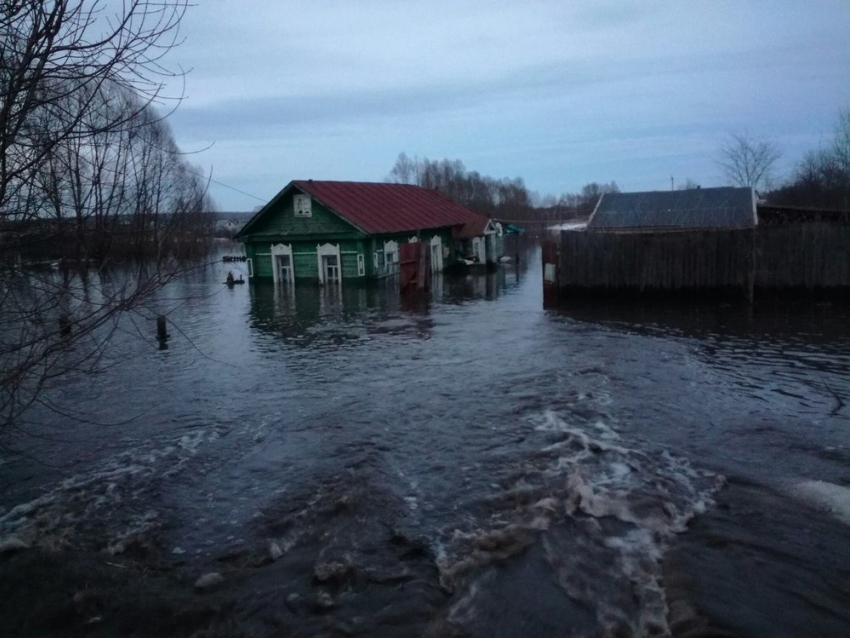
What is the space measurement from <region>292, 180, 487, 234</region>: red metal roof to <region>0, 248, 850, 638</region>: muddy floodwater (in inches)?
683

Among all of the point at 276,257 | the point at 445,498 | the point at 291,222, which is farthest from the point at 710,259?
the point at 276,257

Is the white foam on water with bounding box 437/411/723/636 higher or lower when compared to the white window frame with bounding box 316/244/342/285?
lower

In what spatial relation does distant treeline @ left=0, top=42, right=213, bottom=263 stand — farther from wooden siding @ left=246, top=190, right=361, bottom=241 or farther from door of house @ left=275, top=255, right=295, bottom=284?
door of house @ left=275, top=255, right=295, bottom=284

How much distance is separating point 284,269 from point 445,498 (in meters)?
26.0

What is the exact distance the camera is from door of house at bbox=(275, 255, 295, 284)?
103ft

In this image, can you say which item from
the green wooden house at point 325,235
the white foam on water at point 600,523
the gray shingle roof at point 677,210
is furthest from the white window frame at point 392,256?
the white foam on water at point 600,523

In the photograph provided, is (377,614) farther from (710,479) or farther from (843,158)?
(843,158)

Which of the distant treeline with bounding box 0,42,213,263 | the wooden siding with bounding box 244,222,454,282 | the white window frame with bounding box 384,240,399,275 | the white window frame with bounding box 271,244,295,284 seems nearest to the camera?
the distant treeline with bounding box 0,42,213,263

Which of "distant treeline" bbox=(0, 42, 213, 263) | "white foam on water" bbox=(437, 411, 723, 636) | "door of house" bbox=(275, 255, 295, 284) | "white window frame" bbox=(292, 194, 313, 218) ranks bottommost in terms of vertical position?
"white foam on water" bbox=(437, 411, 723, 636)

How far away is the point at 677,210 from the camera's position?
30.1 m

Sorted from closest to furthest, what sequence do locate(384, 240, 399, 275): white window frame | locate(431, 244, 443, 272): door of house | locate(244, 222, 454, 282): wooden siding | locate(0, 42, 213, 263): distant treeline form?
1. locate(0, 42, 213, 263): distant treeline
2. locate(244, 222, 454, 282): wooden siding
3. locate(384, 240, 399, 275): white window frame
4. locate(431, 244, 443, 272): door of house

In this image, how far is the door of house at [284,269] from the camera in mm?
31344

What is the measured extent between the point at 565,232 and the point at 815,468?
12.3 metres

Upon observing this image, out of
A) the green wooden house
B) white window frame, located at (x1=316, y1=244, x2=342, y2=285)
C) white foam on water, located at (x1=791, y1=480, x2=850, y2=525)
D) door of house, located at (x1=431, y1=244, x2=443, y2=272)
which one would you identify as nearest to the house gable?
the green wooden house
